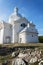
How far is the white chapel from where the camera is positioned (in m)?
38.2

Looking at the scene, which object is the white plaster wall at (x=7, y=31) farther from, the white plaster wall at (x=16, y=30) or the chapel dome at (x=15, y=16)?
the chapel dome at (x=15, y=16)

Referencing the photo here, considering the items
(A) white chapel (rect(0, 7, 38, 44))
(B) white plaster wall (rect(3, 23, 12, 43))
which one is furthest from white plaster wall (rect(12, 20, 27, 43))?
(B) white plaster wall (rect(3, 23, 12, 43))

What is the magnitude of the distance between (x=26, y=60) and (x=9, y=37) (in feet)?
68.7

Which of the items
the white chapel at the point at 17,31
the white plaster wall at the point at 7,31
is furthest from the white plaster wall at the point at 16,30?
the white plaster wall at the point at 7,31

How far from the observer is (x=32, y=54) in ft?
70.6

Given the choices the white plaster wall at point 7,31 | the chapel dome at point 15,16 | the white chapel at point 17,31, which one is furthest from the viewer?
the chapel dome at point 15,16

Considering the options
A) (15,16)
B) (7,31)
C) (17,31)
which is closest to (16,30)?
(17,31)

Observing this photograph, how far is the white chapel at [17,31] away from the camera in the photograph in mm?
38156

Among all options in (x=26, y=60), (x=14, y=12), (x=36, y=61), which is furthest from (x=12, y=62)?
(x=14, y=12)

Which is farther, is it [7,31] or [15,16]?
[15,16]

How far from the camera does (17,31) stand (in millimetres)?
39906

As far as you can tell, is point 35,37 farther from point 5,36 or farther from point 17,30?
point 5,36

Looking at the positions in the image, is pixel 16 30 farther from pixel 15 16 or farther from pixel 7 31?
pixel 15 16

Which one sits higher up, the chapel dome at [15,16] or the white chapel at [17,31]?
the chapel dome at [15,16]
